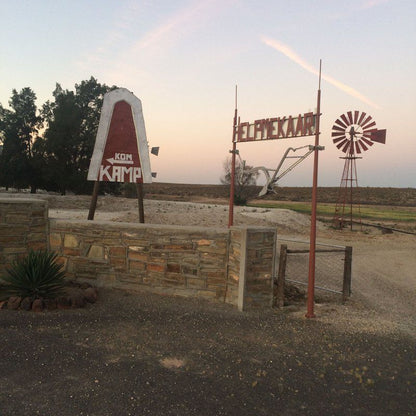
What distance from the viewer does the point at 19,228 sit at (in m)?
7.76

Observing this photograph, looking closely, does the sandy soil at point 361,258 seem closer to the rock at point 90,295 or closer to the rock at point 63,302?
the rock at point 90,295

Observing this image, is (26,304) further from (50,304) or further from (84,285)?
(84,285)

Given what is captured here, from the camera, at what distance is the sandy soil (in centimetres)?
730

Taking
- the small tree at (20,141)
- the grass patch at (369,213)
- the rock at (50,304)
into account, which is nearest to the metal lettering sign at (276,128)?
the rock at (50,304)

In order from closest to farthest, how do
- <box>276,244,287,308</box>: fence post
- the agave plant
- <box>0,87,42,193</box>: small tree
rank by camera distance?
1. the agave plant
2. <box>276,244,287,308</box>: fence post
3. <box>0,87,42,193</box>: small tree

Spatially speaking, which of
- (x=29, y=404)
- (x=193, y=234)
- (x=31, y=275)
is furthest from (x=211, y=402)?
(x=31, y=275)

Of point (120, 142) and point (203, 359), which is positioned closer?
point (203, 359)

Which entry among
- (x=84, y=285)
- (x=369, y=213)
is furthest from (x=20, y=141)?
(x=369, y=213)

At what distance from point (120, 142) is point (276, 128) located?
14.5 feet

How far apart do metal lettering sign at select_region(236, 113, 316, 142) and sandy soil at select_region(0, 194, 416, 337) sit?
364 centimetres

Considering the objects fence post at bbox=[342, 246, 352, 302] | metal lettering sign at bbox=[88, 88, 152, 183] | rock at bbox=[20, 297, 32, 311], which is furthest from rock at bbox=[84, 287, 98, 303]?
fence post at bbox=[342, 246, 352, 302]

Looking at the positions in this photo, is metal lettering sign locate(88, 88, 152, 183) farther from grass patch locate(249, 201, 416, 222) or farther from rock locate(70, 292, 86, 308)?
grass patch locate(249, 201, 416, 222)

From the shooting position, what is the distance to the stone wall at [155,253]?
700 centimetres

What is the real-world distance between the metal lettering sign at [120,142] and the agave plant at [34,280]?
3.05 m
